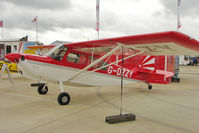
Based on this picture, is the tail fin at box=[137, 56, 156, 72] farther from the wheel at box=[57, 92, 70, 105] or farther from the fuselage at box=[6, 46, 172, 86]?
the wheel at box=[57, 92, 70, 105]

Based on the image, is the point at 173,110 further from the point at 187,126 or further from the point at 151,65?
the point at 151,65

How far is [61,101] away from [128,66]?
410 cm

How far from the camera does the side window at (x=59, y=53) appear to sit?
544cm

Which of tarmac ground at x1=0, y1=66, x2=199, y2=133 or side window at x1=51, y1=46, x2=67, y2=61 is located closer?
tarmac ground at x1=0, y1=66, x2=199, y2=133

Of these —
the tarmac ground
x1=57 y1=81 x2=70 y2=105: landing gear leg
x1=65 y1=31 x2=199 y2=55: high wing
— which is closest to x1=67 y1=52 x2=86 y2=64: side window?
x1=65 y1=31 x2=199 y2=55: high wing

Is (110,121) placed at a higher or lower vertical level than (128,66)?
lower

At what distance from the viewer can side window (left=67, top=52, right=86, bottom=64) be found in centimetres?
572

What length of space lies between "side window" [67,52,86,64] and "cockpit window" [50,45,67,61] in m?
0.24

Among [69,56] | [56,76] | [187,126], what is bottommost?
[187,126]

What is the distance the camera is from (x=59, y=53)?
18.1ft

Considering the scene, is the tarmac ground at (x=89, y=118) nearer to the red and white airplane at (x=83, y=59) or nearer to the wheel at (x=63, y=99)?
the wheel at (x=63, y=99)

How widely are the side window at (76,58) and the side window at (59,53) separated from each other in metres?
0.23

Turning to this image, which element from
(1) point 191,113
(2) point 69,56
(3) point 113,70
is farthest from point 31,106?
(1) point 191,113

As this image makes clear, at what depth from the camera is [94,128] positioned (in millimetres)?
3301
